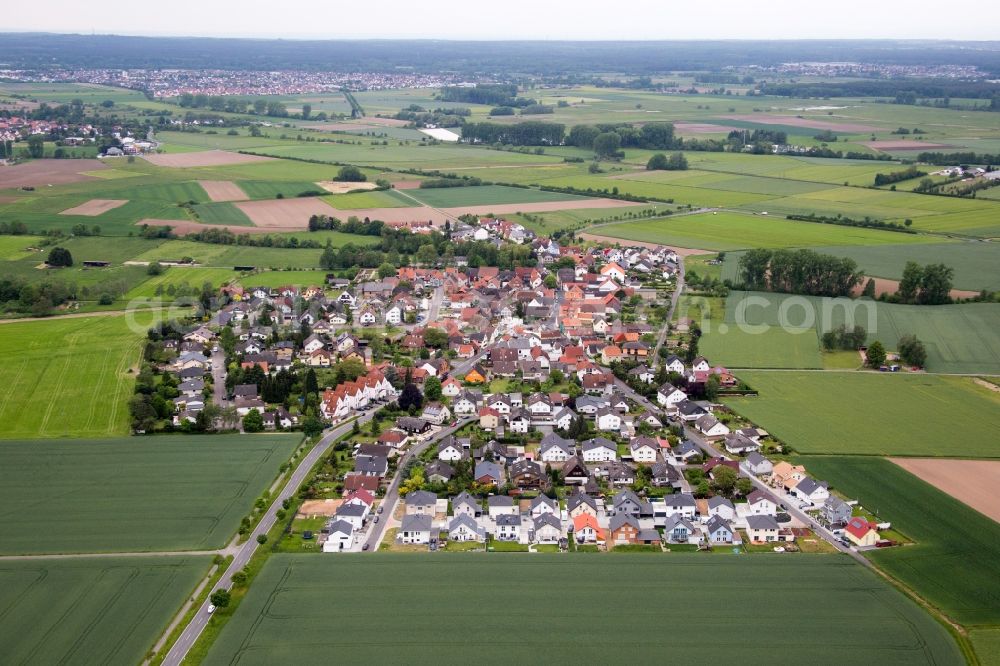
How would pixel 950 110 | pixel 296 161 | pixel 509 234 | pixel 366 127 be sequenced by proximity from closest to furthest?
pixel 509 234, pixel 296 161, pixel 366 127, pixel 950 110

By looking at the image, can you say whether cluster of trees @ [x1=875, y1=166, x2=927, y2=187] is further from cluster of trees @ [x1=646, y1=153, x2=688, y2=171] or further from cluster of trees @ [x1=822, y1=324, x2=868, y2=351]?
cluster of trees @ [x1=822, y1=324, x2=868, y2=351]

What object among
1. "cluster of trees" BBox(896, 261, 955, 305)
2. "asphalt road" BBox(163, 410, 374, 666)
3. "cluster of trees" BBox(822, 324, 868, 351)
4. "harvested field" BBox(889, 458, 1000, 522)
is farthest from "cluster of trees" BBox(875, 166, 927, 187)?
"asphalt road" BBox(163, 410, 374, 666)

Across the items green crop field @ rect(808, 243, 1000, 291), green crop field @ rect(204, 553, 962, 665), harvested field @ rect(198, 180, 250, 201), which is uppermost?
harvested field @ rect(198, 180, 250, 201)

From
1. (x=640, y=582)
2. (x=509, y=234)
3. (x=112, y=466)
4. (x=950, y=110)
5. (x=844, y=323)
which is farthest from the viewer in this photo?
(x=950, y=110)

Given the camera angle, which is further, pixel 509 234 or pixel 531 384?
pixel 509 234

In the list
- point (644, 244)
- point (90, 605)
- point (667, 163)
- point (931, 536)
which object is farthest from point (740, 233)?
point (90, 605)

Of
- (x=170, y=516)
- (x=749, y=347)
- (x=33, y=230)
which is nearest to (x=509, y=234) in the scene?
(x=749, y=347)

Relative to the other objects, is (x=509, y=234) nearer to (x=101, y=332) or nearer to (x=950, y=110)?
(x=101, y=332)

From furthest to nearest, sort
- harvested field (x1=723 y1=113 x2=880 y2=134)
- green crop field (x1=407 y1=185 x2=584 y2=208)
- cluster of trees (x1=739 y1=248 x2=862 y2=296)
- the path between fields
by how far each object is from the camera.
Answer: harvested field (x1=723 y1=113 x2=880 y2=134)
green crop field (x1=407 y1=185 x2=584 y2=208)
cluster of trees (x1=739 y1=248 x2=862 y2=296)
the path between fields
